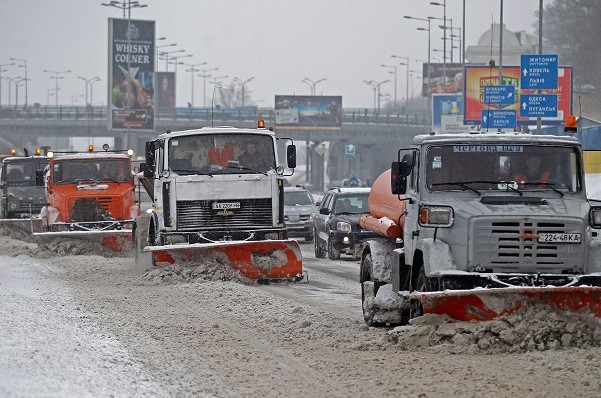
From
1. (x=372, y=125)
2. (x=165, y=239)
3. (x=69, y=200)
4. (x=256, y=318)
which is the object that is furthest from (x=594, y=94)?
(x=256, y=318)

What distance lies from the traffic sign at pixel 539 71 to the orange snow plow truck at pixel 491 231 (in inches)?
1067

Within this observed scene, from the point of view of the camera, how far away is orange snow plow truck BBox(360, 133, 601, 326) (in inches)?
436

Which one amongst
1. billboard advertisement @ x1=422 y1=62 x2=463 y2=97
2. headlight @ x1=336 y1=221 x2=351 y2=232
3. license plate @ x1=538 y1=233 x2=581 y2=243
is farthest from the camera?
billboard advertisement @ x1=422 y1=62 x2=463 y2=97

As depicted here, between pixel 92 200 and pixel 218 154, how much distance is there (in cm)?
719

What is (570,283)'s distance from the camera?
36.4ft

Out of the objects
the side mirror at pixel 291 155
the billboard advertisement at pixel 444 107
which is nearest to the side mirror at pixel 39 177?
the side mirror at pixel 291 155

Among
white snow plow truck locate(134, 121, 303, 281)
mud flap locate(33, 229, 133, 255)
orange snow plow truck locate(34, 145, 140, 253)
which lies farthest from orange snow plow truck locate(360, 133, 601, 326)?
orange snow plow truck locate(34, 145, 140, 253)

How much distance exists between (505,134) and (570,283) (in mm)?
1936

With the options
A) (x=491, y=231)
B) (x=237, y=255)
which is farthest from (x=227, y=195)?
(x=491, y=231)

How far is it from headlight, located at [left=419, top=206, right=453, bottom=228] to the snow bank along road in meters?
0.89

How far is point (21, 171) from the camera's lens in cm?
3312

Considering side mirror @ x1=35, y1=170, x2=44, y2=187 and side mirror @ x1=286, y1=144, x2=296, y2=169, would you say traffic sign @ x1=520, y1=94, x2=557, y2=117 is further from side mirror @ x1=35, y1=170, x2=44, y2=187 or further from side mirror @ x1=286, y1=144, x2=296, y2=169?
side mirror @ x1=286, y1=144, x2=296, y2=169

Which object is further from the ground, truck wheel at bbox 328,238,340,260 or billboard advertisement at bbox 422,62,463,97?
billboard advertisement at bbox 422,62,463,97

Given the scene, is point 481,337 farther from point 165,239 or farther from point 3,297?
point 165,239
